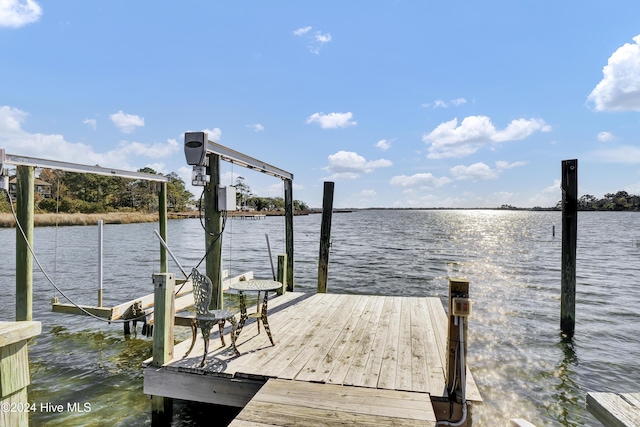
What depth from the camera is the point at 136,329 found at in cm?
827

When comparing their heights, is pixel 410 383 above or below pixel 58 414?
above

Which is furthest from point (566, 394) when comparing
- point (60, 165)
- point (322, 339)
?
point (60, 165)

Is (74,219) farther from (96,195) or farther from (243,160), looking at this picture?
(243,160)

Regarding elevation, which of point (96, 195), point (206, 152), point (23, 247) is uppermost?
point (96, 195)

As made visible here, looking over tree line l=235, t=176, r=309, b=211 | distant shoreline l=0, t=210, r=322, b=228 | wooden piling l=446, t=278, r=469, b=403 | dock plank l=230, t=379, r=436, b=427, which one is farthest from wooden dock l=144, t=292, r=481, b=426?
tree line l=235, t=176, r=309, b=211

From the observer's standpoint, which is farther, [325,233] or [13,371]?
[325,233]

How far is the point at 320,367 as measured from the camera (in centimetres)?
391

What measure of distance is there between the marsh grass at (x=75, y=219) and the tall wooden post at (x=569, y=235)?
4295 cm

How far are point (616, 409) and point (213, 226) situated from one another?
4773 millimetres

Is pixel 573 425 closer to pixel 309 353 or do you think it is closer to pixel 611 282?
pixel 309 353

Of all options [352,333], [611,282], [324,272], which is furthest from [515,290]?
[352,333]

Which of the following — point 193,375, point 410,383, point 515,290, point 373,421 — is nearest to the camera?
point 373,421

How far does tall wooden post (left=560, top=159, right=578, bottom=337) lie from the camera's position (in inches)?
307

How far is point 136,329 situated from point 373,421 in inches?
285
